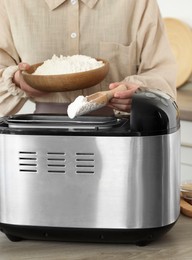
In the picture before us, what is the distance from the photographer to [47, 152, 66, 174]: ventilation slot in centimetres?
104

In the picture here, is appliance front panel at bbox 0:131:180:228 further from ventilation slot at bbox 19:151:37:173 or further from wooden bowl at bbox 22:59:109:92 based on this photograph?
wooden bowl at bbox 22:59:109:92

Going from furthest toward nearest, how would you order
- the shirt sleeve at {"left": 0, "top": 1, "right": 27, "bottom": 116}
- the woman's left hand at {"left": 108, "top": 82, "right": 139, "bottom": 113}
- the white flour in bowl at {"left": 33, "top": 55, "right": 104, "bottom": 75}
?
the shirt sleeve at {"left": 0, "top": 1, "right": 27, "bottom": 116} < the white flour in bowl at {"left": 33, "top": 55, "right": 104, "bottom": 75} < the woman's left hand at {"left": 108, "top": 82, "right": 139, "bottom": 113}

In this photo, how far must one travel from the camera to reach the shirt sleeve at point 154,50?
1585 mm

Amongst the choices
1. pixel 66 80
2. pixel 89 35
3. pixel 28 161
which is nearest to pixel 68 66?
pixel 66 80

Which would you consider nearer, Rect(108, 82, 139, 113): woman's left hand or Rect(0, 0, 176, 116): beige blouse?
Rect(108, 82, 139, 113): woman's left hand

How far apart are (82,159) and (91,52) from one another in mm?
622

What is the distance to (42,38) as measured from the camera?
63.2 inches

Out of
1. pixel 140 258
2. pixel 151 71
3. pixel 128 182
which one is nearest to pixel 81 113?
pixel 128 182

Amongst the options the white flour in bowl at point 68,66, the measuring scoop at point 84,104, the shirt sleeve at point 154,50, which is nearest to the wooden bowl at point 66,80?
the white flour in bowl at point 68,66

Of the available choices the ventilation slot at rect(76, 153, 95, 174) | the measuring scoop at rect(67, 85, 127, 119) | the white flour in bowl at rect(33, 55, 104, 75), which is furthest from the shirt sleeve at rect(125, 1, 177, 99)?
the ventilation slot at rect(76, 153, 95, 174)

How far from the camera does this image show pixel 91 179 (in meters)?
1.04

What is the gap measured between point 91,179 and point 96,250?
0.14 metres

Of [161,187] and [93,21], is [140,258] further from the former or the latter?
[93,21]

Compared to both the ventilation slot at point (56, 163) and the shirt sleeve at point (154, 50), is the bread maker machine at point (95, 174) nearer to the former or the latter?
the ventilation slot at point (56, 163)
